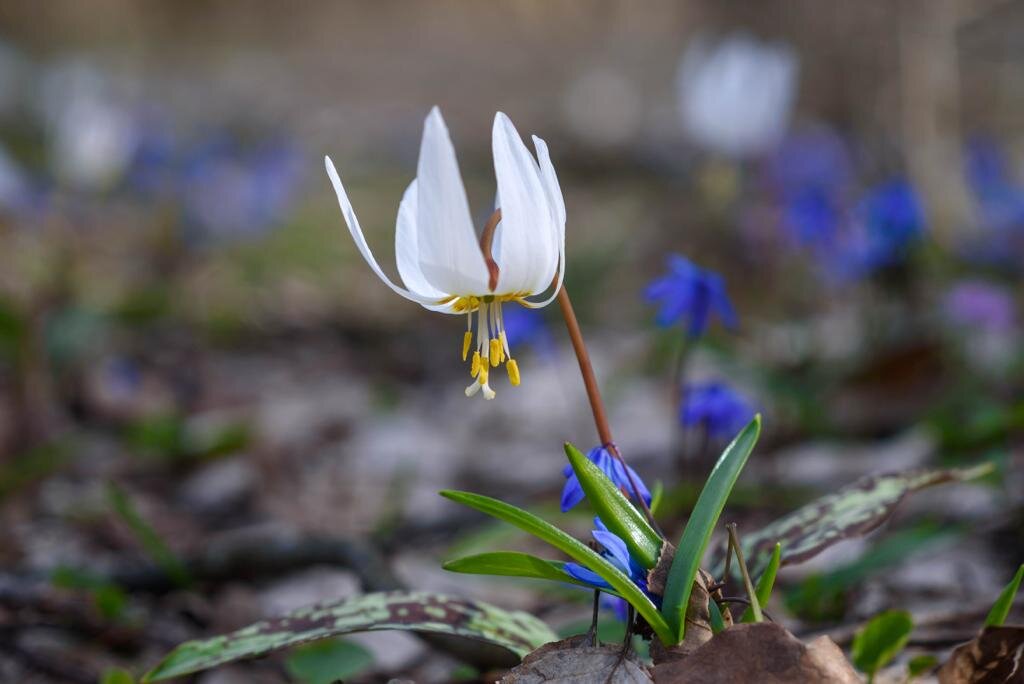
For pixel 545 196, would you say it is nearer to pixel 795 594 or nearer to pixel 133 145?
pixel 795 594

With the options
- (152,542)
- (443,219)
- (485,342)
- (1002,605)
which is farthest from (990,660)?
(152,542)

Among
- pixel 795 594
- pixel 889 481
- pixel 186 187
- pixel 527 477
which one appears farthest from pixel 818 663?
pixel 186 187

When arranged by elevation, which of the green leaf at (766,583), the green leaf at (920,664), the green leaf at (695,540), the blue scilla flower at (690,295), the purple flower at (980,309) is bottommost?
the green leaf at (920,664)

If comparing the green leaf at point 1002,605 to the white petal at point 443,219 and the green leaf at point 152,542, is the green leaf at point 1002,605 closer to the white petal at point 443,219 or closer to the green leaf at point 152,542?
the white petal at point 443,219

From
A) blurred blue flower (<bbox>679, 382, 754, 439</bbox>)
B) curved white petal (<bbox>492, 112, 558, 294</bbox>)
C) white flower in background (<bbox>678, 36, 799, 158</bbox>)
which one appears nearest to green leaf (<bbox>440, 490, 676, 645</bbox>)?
curved white petal (<bbox>492, 112, 558, 294</bbox>)

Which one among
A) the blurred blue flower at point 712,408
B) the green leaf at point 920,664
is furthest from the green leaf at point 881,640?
the blurred blue flower at point 712,408

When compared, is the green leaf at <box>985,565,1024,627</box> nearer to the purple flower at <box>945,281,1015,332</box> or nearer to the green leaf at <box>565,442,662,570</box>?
the green leaf at <box>565,442,662,570</box>
